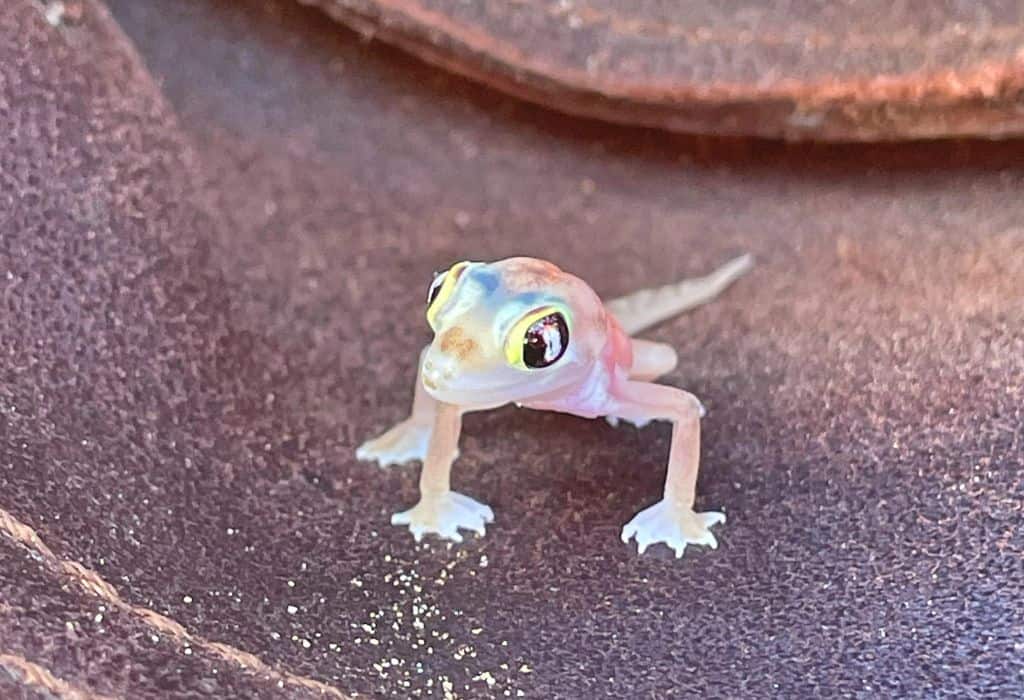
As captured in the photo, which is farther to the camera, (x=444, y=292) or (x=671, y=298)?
(x=671, y=298)

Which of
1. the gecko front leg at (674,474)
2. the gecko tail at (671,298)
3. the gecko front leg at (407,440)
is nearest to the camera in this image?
the gecko front leg at (674,474)

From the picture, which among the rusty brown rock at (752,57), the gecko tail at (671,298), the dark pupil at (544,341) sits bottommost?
the dark pupil at (544,341)

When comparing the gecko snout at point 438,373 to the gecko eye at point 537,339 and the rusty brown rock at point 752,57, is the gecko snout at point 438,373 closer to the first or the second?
the gecko eye at point 537,339

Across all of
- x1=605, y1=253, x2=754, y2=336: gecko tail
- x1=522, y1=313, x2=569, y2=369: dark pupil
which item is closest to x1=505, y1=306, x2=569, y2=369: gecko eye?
x1=522, y1=313, x2=569, y2=369: dark pupil

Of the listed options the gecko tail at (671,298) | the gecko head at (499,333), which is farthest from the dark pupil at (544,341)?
the gecko tail at (671,298)

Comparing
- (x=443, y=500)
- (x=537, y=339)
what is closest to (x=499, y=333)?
(x=537, y=339)

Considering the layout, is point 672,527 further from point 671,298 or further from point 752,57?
point 752,57

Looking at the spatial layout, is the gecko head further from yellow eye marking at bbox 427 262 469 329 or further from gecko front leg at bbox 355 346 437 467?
gecko front leg at bbox 355 346 437 467
